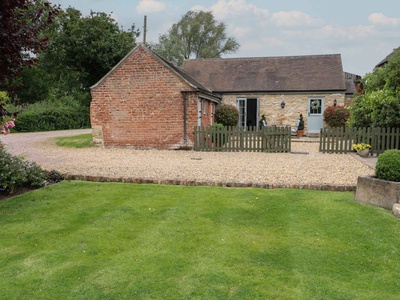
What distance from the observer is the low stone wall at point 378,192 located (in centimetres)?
554

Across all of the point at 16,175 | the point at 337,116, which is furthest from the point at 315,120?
the point at 16,175

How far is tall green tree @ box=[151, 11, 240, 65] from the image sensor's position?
5075 cm

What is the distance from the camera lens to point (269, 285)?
10.9ft

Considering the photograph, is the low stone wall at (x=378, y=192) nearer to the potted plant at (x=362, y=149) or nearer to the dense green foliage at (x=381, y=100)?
the potted plant at (x=362, y=149)

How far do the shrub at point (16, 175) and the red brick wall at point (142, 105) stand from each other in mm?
7684

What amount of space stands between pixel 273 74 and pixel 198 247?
2197 centimetres

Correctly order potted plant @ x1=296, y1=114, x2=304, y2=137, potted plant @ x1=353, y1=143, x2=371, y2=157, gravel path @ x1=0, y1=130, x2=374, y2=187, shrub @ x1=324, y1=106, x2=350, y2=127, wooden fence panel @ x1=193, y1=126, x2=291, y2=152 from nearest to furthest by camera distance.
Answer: gravel path @ x1=0, y1=130, x2=374, y2=187 < potted plant @ x1=353, y1=143, x2=371, y2=157 < wooden fence panel @ x1=193, y1=126, x2=291, y2=152 < shrub @ x1=324, y1=106, x2=350, y2=127 < potted plant @ x1=296, y1=114, x2=304, y2=137

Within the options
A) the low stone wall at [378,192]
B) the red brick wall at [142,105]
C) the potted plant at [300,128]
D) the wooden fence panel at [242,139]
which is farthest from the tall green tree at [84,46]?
the low stone wall at [378,192]

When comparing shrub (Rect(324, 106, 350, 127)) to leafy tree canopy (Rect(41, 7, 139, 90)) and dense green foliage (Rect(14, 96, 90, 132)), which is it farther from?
dense green foliage (Rect(14, 96, 90, 132))

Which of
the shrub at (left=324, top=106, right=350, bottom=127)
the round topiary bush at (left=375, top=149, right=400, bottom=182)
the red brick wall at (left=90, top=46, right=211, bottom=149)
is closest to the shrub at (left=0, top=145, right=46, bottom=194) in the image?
the round topiary bush at (left=375, top=149, right=400, bottom=182)

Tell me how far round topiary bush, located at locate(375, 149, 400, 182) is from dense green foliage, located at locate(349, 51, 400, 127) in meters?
7.46

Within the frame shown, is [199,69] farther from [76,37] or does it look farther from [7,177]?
[7,177]

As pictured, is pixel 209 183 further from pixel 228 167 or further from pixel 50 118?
pixel 50 118

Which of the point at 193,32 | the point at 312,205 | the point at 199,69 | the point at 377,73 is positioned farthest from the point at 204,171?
the point at 193,32
